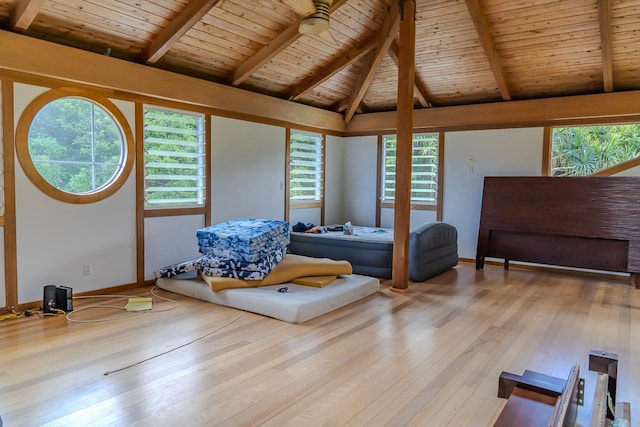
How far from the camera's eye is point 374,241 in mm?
5484

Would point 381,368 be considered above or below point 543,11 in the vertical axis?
below

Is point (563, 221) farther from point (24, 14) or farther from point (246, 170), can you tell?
point (24, 14)

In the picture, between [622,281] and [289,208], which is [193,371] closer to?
[289,208]

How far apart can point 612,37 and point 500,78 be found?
50.9 inches

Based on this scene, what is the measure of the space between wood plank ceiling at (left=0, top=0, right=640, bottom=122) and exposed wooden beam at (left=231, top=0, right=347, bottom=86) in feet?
0.04

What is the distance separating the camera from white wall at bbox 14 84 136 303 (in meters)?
3.94

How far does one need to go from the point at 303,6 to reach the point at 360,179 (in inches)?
186

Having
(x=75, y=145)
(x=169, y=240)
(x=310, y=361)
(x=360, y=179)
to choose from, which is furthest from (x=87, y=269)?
(x=360, y=179)

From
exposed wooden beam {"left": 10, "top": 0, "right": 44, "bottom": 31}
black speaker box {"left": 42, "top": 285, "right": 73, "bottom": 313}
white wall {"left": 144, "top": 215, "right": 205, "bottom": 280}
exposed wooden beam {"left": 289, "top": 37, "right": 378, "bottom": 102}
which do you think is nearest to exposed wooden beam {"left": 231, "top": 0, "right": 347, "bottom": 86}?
exposed wooden beam {"left": 289, "top": 37, "right": 378, "bottom": 102}

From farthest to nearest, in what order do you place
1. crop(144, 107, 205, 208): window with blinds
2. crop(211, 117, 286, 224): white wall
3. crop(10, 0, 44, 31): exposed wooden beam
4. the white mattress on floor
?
1. crop(211, 117, 286, 224): white wall
2. crop(144, 107, 205, 208): window with blinds
3. the white mattress on floor
4. crop(10, 0, 44, 31): exposed wooden beam

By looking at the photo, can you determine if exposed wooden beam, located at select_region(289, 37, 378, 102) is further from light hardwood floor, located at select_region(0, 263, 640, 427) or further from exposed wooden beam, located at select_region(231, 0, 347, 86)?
light hardwood floor, located at select_region(0, 263, 640, 427)

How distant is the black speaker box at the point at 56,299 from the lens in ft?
12.6

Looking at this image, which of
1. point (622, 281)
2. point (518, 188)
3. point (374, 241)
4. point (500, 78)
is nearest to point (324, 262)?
point (374, 241)

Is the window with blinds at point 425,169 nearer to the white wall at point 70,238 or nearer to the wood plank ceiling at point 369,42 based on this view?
the wood plank ceiling at point 369,42
